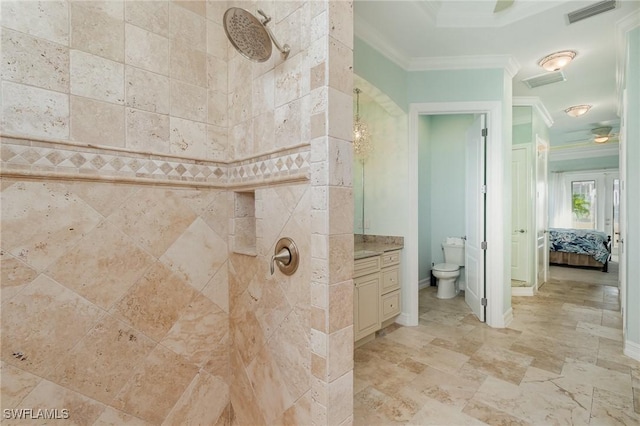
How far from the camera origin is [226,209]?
174cm

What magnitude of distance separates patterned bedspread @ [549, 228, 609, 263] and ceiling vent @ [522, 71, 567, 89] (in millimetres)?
3922

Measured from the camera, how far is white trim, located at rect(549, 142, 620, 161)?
288 inches

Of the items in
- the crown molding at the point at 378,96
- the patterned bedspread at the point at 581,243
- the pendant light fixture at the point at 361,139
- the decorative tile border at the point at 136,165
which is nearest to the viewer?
the decorative tile border at the point at 136,165

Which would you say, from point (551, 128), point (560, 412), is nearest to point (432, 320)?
point (560, 412)

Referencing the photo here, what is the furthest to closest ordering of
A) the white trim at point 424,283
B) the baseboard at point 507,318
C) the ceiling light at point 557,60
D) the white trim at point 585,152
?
the white trim at point 585,152 < the white trim at point 424,283 < the baseboard at point 507,318 < the ceiling light at point 557,60

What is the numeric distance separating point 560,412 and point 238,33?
9.18 ft

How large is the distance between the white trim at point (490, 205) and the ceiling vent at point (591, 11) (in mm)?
847

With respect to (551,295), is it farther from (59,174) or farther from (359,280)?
(59,174)

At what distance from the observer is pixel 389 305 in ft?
10.0

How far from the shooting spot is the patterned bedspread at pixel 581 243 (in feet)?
19.1

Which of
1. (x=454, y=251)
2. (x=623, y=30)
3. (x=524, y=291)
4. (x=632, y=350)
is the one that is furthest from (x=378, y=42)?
(x=524, y=291)

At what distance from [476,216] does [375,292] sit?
159cm

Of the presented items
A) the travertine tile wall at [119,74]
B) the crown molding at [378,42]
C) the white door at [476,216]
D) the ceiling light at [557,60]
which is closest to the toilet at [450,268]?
the white door at [476,216]

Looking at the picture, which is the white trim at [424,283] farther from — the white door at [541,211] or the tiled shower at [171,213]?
the tiled shower at [171,213]
